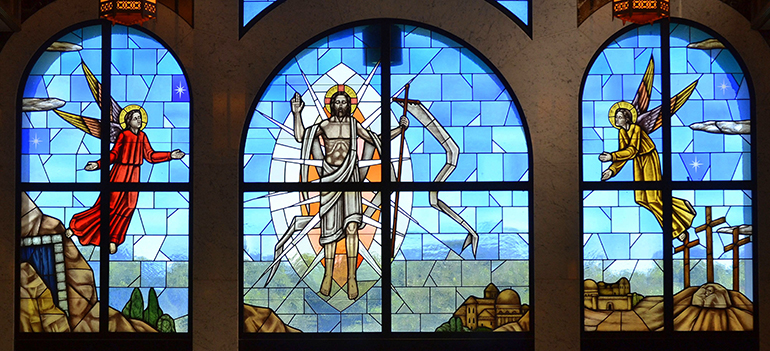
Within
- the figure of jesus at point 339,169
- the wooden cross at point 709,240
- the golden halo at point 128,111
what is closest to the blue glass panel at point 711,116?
the wooden cross at point 709,240

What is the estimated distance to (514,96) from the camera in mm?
5953

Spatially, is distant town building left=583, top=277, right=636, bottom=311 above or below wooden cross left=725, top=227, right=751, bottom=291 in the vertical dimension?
below

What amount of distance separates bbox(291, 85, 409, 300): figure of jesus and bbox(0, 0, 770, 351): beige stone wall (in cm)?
62

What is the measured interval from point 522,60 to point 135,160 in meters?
3.59

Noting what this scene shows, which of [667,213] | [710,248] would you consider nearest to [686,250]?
[710,248]

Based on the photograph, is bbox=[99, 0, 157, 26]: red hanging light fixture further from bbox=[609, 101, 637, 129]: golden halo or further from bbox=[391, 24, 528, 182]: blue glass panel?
bbox=[609, 101, 637, 129]: golden halo

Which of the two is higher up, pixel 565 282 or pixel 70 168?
pixel 70 168

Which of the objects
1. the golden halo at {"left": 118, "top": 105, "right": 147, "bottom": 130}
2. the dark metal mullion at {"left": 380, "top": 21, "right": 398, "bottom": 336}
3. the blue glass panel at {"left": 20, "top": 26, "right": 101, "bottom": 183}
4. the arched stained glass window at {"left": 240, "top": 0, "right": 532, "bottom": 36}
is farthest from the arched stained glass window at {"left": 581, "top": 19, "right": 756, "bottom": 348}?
the blue glass panel at {"left": 20, "top": 26, "right": 101, "bottom": 183}

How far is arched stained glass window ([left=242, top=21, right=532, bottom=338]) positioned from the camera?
19.5 ft

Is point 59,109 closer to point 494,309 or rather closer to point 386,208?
point 386,208

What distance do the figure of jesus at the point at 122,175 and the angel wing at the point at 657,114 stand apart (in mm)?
4133

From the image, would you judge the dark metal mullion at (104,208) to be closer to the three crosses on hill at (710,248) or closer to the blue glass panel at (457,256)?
the blue glass panel at (457,256)

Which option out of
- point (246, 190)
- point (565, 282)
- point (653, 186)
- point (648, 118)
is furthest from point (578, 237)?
point (246, 190)

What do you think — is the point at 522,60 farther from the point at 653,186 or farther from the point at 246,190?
the point at 246,190
